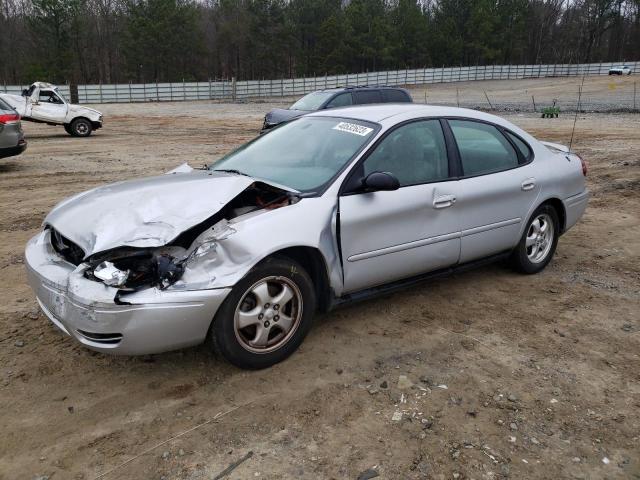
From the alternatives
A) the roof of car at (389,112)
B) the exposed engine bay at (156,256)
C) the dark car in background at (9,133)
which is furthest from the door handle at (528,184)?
the dark car in background at (9,133)

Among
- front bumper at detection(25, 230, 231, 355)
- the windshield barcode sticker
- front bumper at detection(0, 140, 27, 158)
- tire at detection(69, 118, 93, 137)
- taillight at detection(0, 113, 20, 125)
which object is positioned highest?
the windshield barcode sticker

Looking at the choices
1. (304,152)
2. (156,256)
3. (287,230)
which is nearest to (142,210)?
(156,256)

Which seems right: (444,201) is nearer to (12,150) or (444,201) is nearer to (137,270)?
(137,270)

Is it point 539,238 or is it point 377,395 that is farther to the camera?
point 539,238

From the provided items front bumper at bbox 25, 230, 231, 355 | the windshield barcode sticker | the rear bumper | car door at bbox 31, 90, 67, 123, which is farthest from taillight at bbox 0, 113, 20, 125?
the rear bumper

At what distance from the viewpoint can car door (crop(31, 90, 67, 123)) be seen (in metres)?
17.5

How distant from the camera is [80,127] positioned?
17.9 m

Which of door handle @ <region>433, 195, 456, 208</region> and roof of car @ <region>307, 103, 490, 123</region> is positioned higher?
roof of car @ <region>307, 103, 490, 123</region>

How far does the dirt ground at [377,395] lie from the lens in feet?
8.71

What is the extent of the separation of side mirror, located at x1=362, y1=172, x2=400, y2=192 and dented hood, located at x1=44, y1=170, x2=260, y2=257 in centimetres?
76

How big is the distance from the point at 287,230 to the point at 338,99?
11.0 m

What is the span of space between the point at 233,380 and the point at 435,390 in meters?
1.19

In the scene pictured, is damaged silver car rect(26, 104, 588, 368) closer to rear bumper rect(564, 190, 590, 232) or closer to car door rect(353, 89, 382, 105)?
rear bumper rect(564, 190, 590, 232)

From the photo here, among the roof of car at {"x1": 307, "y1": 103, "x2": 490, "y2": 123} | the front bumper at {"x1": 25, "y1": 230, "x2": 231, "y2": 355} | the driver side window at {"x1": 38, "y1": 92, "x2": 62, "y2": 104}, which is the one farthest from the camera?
the driver side window at {"x1": 38, "y1": 92, "x2": 62, "y2": 104}
